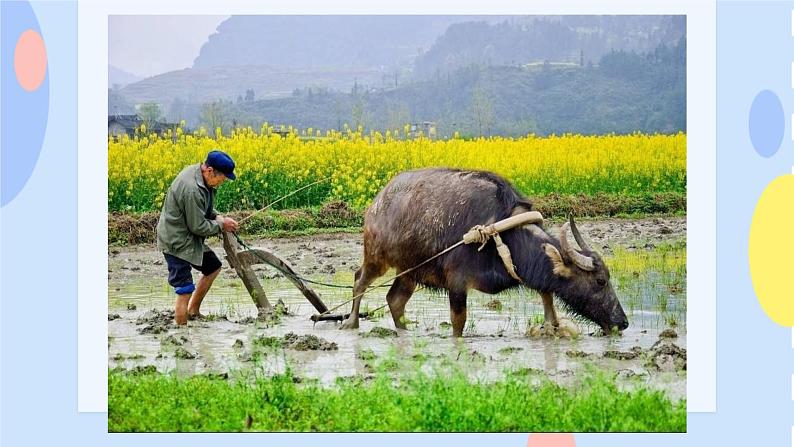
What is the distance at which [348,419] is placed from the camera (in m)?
8.66

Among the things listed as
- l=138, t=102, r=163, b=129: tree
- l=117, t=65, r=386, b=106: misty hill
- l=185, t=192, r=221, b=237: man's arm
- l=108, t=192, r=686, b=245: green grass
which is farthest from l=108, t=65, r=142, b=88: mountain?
l=185, t=192, r=221, b=237: man's arm

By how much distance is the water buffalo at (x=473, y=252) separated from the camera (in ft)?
30.4

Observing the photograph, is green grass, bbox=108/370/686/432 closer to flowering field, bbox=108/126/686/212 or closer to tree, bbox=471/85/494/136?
flowering field, bbox=108/126/686/212

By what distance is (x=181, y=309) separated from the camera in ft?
31.2

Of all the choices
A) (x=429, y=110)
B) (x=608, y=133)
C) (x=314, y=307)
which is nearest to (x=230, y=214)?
(x=314, y=307)

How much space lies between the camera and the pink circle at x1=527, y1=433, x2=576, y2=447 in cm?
859

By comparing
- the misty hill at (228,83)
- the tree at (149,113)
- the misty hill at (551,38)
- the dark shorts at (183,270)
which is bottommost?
the dark shorts at (183,270)

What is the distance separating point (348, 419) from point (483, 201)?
68.0 inches

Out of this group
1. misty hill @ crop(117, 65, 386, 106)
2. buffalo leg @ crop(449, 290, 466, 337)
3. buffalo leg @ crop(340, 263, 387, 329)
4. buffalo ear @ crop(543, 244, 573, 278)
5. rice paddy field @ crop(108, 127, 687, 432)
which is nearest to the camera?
rice paddy field @ crop(108, 127, 687, 432)

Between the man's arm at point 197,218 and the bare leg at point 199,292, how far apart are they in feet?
1.23
